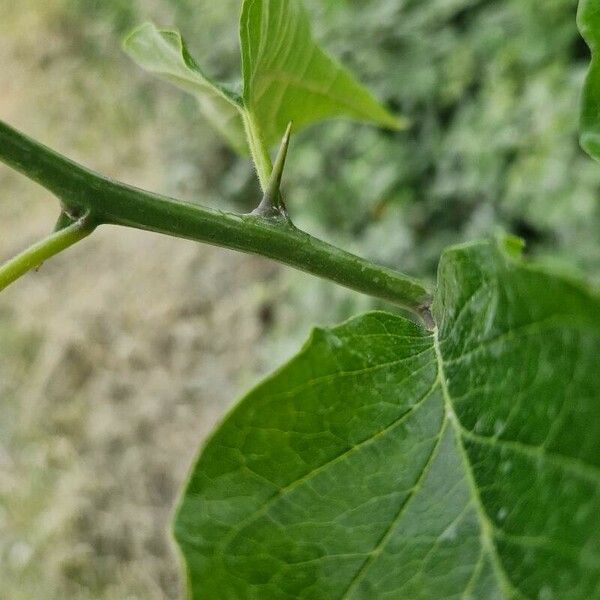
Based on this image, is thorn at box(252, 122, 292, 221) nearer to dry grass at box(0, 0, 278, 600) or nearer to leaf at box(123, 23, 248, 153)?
leaf at box(123, 23, 248, 153)

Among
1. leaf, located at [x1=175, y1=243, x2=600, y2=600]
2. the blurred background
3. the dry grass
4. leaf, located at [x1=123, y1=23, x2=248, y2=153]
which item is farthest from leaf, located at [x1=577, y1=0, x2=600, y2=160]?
the dry grass

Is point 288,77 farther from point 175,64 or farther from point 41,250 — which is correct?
point 41,250

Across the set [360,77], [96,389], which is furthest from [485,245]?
[96,389]

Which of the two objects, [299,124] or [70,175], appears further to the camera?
[299,124]

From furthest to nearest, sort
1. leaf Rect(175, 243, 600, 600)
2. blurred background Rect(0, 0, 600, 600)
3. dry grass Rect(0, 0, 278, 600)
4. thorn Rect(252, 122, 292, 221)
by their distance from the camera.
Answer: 1. dry grass Rect(0, 0, 278, 600)
2. blurred background Rect(0, 0, 600, 600)
3. thorn Rect(252, 122, 292, 221)
4. leaf Rect(175, 243, 600, 600)

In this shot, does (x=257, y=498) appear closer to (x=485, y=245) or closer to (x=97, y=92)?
(x=485, y=245)

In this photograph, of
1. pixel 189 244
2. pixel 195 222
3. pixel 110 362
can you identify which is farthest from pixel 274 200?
pixel 189 244
